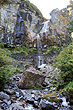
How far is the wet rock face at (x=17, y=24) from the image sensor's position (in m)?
20.4

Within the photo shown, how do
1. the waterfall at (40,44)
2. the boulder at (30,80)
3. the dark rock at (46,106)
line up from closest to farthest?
the dark rock at (46,106) < the boulder at (30,80) < the waterfall at (40,44)

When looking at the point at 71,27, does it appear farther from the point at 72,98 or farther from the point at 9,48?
the point at 72,98

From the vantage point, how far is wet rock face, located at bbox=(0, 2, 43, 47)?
67.0ft

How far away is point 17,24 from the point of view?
21922mm

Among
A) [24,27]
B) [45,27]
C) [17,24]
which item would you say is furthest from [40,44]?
[17,24]

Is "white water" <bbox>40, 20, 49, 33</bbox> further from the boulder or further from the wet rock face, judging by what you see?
the boulder

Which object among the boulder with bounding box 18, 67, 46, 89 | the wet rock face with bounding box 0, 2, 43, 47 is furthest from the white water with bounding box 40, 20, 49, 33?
the boulder with bounding box 18, 67, 46, 89

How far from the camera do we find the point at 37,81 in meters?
9.18

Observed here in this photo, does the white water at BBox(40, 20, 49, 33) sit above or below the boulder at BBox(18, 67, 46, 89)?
above

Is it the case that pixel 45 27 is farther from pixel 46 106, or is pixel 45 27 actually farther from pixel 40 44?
pixel 46 106

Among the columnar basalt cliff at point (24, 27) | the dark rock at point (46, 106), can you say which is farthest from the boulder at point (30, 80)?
the columnar basalt cliff at point (24, 27)

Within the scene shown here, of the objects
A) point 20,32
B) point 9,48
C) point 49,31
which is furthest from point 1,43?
point 49,31

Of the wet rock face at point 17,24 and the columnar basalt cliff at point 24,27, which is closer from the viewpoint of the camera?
the wet rock face at point 17,24

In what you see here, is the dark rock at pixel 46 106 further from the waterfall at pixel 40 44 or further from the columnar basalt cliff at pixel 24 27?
the columnar basalt cliff at pixel 24 27
